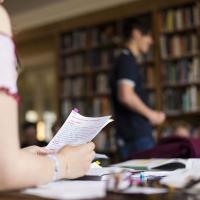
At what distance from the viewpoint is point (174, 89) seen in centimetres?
467

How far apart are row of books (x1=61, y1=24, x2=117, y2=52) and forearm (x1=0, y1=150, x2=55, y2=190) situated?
4403 mm

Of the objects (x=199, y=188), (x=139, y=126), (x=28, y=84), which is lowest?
(x=199, y=188)

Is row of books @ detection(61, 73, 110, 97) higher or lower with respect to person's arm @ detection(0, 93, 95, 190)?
higher

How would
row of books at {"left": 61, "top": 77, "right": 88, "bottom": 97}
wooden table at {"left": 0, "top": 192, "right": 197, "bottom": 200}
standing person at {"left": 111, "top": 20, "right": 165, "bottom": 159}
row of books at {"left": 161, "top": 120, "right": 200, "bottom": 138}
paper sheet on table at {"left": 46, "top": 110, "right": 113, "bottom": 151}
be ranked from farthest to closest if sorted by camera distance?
row of books at {"left": 61, "top": 77, "right": 88, "bottom": 97}, row of books at {"left": 161, "top": 120, "right": 200, "bottom": 138}, standing person at {"left": 111, "top": 20, "right": 165, "bottom": 159}, paper sheet on table at {"left": 46, "top": 110, "right": 113, "bottom": 151}, wooden table at {"left": 0, "top": 192, "right": 197, "bottom": 200}

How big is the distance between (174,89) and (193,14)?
816mm

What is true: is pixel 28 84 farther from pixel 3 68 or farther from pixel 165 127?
pixel 3 68

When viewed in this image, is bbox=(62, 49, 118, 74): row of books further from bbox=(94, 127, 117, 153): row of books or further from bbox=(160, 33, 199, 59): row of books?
bbox=(94, 127, 117, 153): row of books

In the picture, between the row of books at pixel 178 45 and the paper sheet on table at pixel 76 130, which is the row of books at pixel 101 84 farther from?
the paper sheet on table at pixel 76 130

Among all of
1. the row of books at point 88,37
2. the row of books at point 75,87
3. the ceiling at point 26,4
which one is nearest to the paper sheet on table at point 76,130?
the row of books at point 88,37

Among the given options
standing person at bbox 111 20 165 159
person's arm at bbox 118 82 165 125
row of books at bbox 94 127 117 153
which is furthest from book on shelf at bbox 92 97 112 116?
person's arm at bbox 118 82 165 125

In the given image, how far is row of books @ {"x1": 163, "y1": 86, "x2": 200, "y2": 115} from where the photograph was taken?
447 centimetres

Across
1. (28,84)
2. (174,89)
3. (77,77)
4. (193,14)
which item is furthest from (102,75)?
(28,84)

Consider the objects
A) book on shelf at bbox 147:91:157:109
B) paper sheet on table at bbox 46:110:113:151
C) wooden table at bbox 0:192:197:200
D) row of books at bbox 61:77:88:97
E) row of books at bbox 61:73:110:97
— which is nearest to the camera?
wooden table at bbox 0:192:197:200

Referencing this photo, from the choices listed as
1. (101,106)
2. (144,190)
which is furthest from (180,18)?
(144,190)
